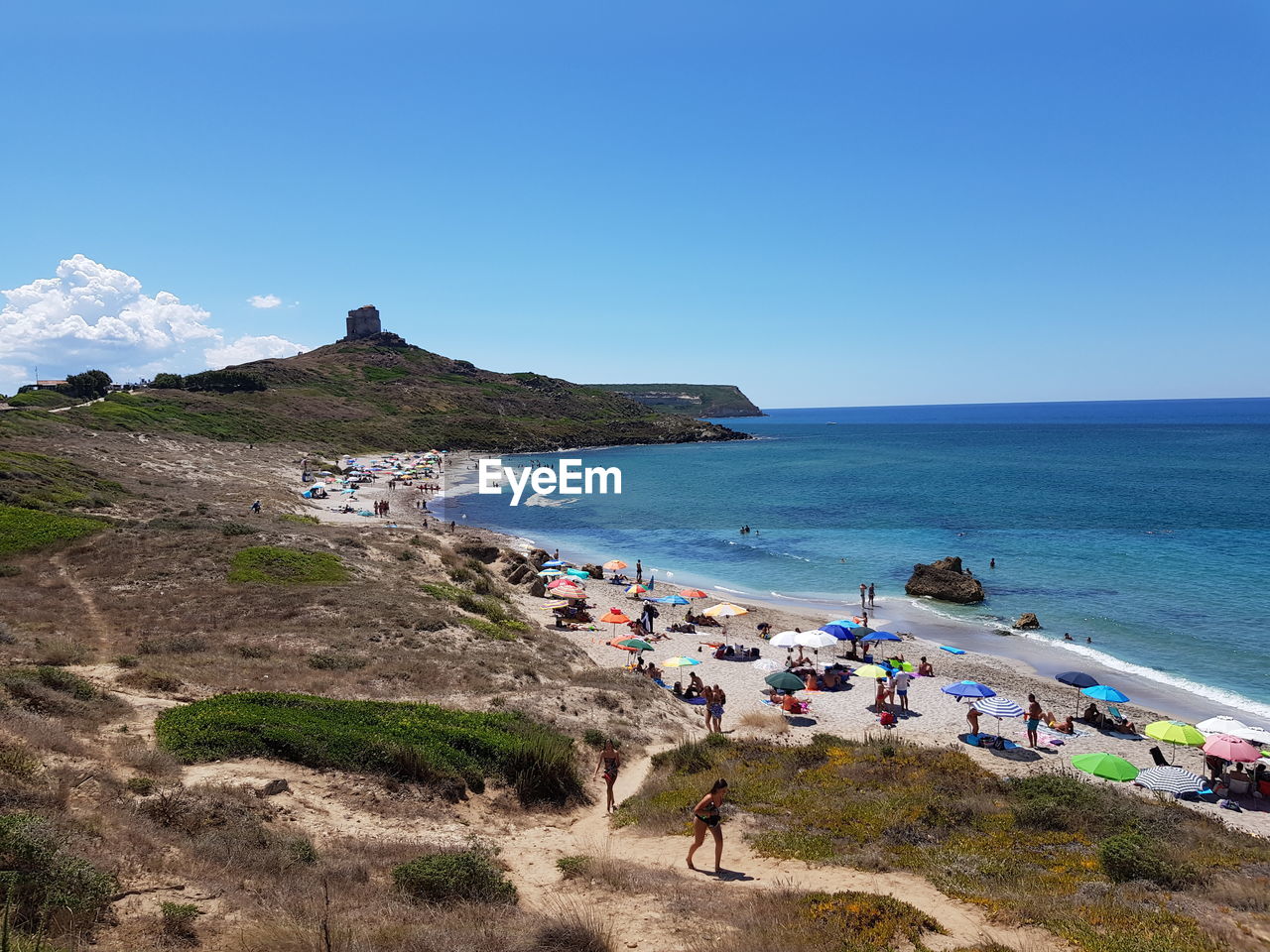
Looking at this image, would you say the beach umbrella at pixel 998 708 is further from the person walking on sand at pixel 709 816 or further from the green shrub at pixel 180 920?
the green shrub at pixel 180 920

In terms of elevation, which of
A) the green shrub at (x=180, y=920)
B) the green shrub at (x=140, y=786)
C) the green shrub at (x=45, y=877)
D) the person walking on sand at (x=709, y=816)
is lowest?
the person walking on sand at (x=709, y=816)

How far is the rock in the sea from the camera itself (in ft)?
116

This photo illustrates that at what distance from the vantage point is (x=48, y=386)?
94.7m

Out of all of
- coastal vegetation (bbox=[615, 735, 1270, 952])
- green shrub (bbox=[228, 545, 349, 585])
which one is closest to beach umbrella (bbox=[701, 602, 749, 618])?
coastal vegetation (bbox=[615, 735, 1270, 952])

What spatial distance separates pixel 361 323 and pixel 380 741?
670ft

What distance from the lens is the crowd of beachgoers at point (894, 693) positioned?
16.8m

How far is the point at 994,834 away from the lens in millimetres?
10914

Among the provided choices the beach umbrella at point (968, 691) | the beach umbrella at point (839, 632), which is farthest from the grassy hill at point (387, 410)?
the beach umbrella at point (968, 691)

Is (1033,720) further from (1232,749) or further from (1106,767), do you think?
(1232,749)

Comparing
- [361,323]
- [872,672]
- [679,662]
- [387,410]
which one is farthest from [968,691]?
[361,323]

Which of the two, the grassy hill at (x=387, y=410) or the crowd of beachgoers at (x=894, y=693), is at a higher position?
the grassy hill at (x=387, y=410)

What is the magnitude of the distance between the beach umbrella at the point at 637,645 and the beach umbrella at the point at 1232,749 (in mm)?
15847

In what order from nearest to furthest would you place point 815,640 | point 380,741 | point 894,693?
point 380,741 < point 894,693 < point 815,640

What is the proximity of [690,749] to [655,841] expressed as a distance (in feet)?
13.3
